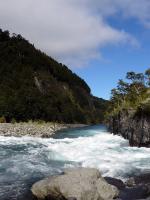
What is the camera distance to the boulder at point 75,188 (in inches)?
783

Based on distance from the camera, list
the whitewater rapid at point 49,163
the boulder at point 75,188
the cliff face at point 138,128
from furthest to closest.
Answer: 1. the cliff face at point 138,128
2. the whitewater rapid at point 49,163
3. the boulder at point 75,188

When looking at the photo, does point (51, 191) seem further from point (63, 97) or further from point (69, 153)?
point (63, 97)

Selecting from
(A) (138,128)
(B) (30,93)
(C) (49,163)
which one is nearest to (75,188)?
(C) (49,163)

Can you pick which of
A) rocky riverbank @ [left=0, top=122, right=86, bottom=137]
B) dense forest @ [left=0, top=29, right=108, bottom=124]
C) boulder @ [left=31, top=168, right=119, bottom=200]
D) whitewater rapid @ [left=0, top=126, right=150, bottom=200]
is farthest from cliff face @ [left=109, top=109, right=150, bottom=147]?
dense forest @ [left=0, top=29, right=108, bottom=124]

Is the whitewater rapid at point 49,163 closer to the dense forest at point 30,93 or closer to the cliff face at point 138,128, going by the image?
the cliff face at point 138,128

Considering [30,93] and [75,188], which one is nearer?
[75,188]

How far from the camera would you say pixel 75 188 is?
2005 centimetres

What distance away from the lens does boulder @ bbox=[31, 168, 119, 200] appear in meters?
19.9

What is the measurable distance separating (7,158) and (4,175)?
7.11 m

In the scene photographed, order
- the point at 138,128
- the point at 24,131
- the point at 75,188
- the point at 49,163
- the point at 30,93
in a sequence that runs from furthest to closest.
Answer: the point at 30,93
the point at 24,131
the point at 138,128
the point at 49,163
the point at 75,188

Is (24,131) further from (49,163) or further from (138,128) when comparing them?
(49,163)

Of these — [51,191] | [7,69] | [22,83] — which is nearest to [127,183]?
[51,191]

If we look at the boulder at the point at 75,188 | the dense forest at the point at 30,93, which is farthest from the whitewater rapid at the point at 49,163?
the dense forest at the point at 30,93

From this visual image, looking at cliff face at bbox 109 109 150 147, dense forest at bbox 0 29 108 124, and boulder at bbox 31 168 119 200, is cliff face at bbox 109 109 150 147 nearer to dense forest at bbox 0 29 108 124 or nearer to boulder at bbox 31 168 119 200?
boulder at bbox 31 168 119 200
